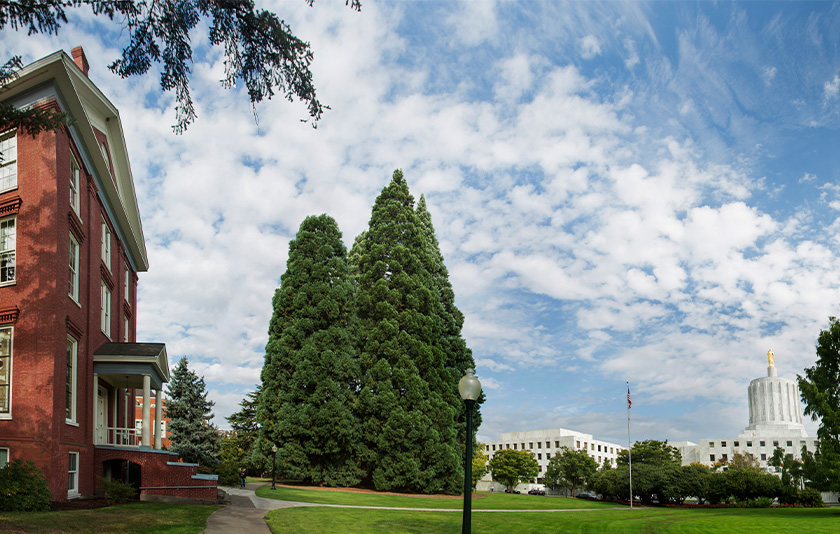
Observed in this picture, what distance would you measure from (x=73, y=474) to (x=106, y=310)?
8.20 metres

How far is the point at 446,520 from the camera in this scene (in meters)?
22.3

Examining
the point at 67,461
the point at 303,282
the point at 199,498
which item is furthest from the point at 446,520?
the point at 303,282

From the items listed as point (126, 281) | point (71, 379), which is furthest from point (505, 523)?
point (126, 281)

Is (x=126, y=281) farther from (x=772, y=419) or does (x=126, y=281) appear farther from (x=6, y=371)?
(x=772, y=419)

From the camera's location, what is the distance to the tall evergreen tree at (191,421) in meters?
37.3

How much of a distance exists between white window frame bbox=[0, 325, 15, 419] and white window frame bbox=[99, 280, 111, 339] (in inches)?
277

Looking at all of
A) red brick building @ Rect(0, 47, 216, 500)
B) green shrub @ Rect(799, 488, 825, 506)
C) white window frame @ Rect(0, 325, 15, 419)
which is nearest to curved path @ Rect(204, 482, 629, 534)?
red brick building @ Rect(0, 47, 216, 500)

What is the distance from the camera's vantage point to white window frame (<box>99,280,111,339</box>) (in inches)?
969

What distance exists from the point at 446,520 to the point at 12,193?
56.2ft

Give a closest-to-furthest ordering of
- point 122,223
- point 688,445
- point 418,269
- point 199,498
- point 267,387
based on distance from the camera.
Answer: point 199,498 < point 122,223 < point 267,387 < point 418,269 < point 688,445

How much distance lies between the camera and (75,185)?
20359 millimetres

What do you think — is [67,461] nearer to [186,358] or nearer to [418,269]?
[186,358]

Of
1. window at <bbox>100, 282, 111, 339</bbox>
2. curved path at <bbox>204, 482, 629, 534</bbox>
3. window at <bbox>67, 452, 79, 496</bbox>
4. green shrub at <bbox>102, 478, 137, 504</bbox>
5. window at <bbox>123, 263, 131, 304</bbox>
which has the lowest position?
curved path at <bbox>204, 482, 629, 534</bbox>

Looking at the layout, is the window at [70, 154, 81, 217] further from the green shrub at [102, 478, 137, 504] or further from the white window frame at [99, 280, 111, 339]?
the green shrub at [102, 478, 137, 504]
